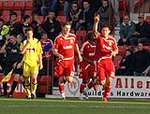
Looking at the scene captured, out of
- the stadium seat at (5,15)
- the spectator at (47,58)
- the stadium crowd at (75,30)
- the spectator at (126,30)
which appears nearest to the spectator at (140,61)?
the stadium crowd at (75,30)

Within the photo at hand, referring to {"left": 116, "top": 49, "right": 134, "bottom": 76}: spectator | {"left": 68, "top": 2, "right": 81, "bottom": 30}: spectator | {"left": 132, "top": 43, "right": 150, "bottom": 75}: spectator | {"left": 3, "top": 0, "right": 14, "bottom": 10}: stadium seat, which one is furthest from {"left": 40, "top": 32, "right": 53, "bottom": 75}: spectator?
{"left": 3, "top": 0, "right": 14, "bottom": 10}: stadium seat

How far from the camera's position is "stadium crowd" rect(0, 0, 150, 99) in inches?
814

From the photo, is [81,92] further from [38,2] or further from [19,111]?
[38,2]

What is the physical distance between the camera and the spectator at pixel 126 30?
2228cm

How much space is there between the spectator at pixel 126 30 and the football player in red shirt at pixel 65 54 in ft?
11.1

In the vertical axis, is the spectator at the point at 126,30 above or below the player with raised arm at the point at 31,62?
above

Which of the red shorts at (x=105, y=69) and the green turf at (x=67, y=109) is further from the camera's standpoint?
the red shorts at (x=105, y=69)

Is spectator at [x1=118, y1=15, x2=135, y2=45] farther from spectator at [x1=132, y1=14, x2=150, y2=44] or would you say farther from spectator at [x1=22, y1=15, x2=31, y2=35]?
spectator at [x1=22, y1=15, x2=31, y2=35]

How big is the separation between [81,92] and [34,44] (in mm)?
1876

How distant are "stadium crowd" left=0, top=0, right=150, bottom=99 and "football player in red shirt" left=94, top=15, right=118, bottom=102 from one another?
1925 millimetres

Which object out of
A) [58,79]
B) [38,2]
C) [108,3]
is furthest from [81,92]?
[38,2]

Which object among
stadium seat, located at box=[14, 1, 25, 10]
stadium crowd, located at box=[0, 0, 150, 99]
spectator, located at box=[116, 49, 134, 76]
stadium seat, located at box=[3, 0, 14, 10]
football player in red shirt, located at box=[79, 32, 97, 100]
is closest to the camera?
football player in red shirt, located at box=[79, 32, 97, 100]

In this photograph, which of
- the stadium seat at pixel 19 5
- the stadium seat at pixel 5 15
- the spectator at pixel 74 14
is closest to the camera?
the spectator at pixel 74 14

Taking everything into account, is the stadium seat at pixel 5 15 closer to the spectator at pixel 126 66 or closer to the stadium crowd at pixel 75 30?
the stadium crowd at pixel 75 30
